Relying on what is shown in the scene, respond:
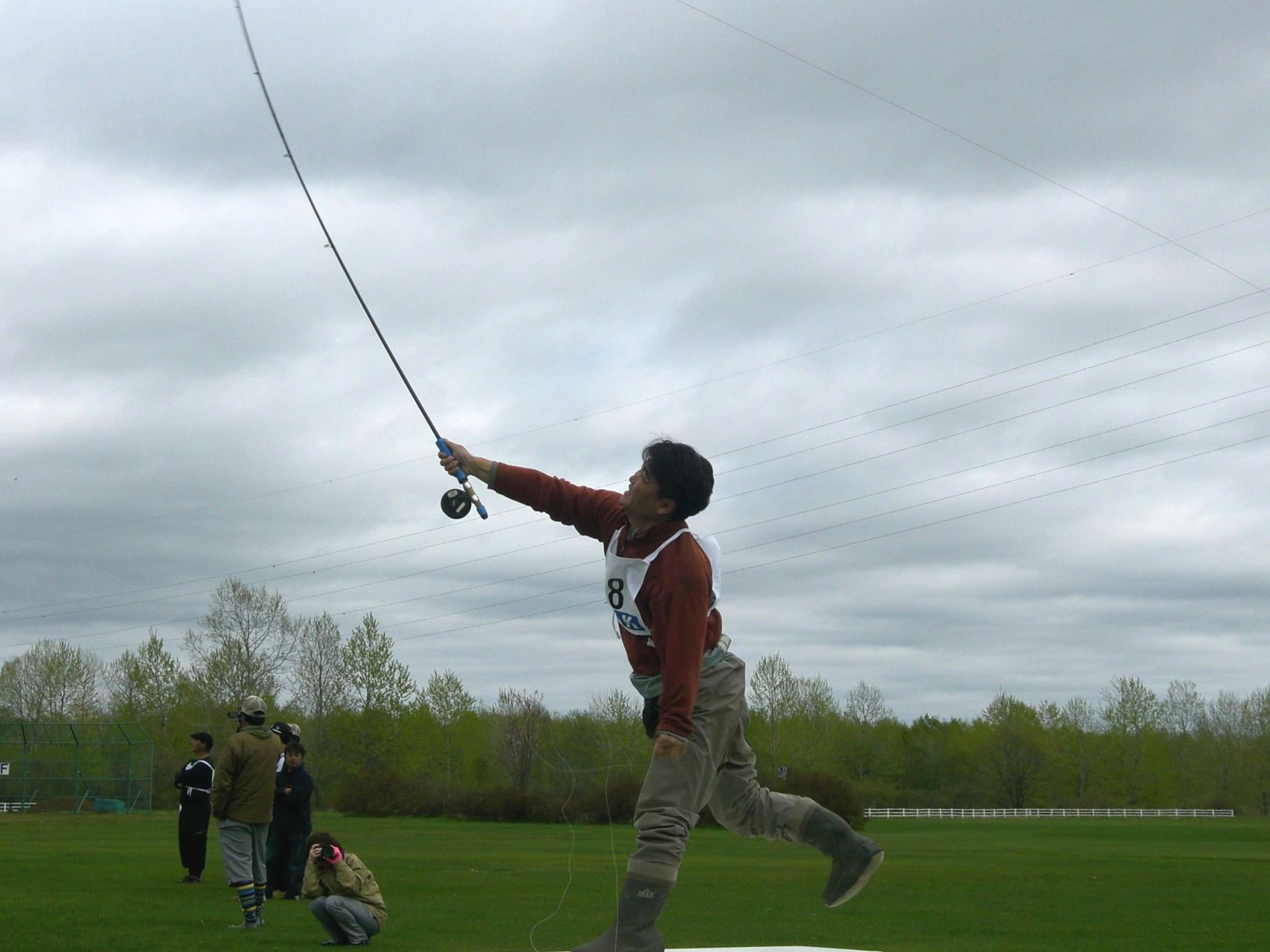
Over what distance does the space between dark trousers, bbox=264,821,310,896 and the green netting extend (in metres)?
35.0

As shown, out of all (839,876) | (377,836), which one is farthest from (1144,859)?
(839,876)

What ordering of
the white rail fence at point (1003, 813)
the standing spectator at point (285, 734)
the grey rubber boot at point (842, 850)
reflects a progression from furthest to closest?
the white rail fence at point (1003, 813), the standing spectator at point (285, 734), the grey rubber boot at point (842, 850)

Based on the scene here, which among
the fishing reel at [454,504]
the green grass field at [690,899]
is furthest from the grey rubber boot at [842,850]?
the green grass field at [690,899]

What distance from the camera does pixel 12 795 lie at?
1916 inches

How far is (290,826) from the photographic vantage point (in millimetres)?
15750

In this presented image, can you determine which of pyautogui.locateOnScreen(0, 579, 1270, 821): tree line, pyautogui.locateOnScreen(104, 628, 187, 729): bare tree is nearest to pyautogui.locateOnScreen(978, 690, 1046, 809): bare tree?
pyautogui.locateOnScreen(0, 579, 1270, 821): tree line

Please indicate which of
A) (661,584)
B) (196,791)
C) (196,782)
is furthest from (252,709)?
(661,584)

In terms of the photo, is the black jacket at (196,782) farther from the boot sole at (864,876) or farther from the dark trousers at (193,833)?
the boot sole at (864,876)

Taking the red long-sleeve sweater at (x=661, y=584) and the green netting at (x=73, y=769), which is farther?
the green netting at (x=73, y=769)

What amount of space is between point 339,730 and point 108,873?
55.7 meters

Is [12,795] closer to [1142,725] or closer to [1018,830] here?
[1018,830]

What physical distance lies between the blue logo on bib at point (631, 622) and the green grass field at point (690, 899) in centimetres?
551

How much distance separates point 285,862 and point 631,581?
12.2 metres

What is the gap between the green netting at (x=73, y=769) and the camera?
4859cm
